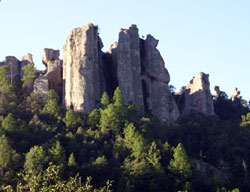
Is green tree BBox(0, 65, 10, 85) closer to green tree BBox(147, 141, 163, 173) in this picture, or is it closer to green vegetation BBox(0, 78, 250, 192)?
green vegetation BBox(0, 78, 250, 192)

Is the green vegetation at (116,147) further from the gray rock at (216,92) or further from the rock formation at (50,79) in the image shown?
the gray rock at (216,92)

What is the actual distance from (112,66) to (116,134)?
41.0 feet

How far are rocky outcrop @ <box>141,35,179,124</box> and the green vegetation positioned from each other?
198 centimetres

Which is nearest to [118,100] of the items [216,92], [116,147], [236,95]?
[116,147]

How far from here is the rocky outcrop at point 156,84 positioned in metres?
68.8

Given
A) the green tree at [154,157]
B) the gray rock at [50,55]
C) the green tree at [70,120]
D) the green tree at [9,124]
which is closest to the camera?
the green tree at [154,157]

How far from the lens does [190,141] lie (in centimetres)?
6384

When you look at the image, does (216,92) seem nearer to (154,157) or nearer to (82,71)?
(82,71)

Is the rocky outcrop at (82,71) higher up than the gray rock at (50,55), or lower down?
lower down

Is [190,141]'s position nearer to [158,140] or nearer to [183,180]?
[158,140]

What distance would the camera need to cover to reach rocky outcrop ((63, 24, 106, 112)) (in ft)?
208

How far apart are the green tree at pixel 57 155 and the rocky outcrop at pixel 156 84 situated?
692 inches

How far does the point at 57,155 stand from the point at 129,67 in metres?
19.2

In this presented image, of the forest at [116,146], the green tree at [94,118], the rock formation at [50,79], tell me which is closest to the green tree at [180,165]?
the forest at [116,146]
